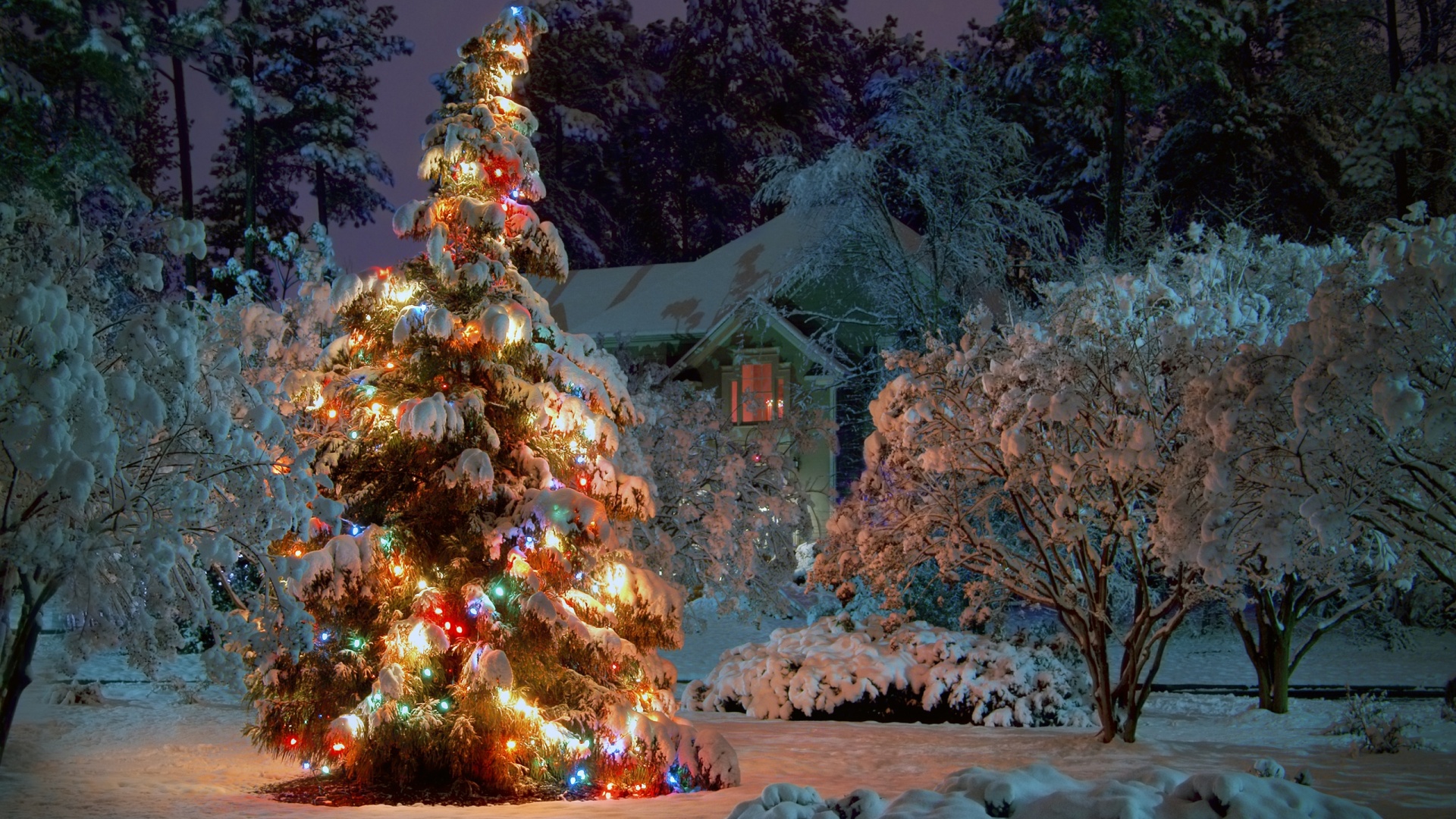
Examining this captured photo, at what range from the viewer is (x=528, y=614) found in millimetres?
9852

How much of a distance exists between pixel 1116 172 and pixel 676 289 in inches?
438

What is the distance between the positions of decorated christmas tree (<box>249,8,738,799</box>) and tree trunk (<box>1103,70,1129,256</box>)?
18.1 meters

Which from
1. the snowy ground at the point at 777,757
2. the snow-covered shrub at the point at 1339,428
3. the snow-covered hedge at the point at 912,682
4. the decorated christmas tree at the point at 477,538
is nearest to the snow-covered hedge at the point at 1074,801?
the snow-covered shrub at the point at 1339,428

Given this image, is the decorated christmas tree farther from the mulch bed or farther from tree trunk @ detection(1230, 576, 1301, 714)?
tree trunk @ detection(1230, 576, 1301, 714)

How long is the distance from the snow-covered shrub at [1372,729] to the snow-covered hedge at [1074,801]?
256 inches

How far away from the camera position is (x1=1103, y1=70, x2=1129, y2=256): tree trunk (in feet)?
88.7

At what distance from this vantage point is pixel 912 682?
16156 millimetres

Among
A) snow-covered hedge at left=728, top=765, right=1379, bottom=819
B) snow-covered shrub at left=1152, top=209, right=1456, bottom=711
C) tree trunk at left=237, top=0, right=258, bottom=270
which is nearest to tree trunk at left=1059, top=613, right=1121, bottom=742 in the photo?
snow-covered shrub at left=1152, top=209, right=1456, bottom=711

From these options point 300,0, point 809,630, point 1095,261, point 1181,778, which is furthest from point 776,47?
point 1181,778

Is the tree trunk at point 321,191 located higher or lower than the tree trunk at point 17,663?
higher

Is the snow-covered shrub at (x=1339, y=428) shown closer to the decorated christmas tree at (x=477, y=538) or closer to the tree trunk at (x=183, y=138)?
the decorated christmas tree at (x=477, y=538)

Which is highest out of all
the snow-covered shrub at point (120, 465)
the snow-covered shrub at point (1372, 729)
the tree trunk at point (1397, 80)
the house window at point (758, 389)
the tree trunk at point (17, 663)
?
the tree trunk at point (1397, 80)

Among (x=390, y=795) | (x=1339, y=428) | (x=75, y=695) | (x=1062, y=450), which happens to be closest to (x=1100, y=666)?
(x=1062, y=450)

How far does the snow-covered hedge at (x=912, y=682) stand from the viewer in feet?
51.7
